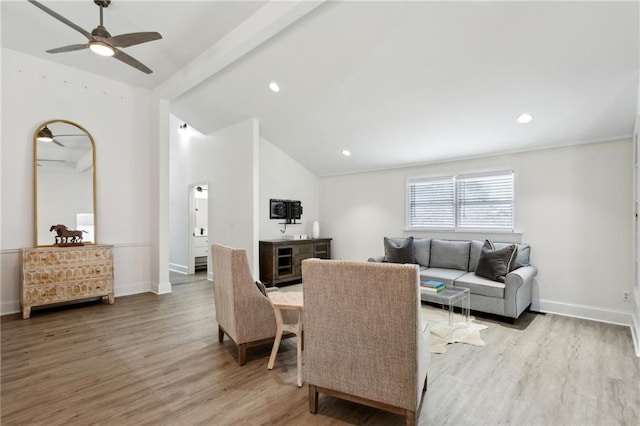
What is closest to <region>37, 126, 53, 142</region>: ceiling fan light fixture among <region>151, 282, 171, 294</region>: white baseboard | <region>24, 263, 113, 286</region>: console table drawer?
<region>24, 263, 113, 286</region>: console table drawer

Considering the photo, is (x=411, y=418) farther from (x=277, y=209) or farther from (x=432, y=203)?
(x=277, y=209)

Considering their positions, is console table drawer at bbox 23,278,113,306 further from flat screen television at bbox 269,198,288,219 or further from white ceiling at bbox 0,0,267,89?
white ceiling at bbox 0,0,267,89

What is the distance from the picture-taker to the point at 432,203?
5.49m

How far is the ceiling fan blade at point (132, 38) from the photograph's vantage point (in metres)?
2.93

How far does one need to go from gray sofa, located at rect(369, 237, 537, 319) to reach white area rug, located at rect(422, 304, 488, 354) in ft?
1.12

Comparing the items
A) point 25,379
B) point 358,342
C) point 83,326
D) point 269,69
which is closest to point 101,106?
point 269,69

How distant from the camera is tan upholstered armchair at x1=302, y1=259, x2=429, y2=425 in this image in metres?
1.71

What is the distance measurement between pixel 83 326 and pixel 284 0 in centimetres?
415

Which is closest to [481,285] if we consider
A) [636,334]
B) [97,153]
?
[636,334]

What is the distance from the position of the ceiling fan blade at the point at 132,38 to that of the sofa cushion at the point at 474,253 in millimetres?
4638

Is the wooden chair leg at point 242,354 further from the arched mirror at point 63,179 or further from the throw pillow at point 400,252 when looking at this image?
the arched mirror at point 63,179

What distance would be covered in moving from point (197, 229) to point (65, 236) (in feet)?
10.3

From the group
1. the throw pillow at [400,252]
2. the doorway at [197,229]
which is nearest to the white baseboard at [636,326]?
the throw pillow at [400,252]

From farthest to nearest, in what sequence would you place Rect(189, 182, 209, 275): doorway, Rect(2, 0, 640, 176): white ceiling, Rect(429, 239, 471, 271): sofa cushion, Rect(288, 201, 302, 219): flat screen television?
Rect(189, 182, 209, 275): doorway < Rect(288, 201, 302, 219): flat screen television < Rect(429, 239, 471, 271): sofa cushion < Rect(2, 0, 640, 176): white ceiling
